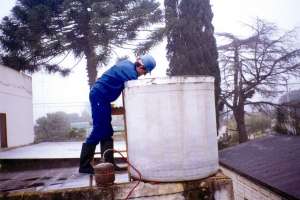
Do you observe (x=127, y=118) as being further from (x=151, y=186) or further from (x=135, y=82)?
(x=151, y=186)

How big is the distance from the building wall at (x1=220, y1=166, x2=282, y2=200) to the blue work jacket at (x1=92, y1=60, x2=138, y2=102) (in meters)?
6.37

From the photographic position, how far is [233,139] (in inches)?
960

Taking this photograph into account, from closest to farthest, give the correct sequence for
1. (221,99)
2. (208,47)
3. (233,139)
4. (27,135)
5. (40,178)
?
(40,178)
(27,135)
(208,47)
(221,99)
(233,139)

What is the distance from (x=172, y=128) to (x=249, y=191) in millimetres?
8421

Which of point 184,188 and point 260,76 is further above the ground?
point 260,76

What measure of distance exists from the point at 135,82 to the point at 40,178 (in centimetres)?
236

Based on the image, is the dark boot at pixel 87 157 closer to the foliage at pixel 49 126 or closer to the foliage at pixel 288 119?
the foliage at pixel 288 119

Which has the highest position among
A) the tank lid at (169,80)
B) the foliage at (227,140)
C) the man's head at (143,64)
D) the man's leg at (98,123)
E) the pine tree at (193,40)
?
the pine tree at (193,40)

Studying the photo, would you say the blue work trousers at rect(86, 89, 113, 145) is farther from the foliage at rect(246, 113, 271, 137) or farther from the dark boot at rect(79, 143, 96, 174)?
the foliage at rect(246, 113, 271, 137)

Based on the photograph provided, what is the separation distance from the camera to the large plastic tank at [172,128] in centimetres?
338

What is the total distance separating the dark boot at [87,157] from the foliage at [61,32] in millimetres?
12337

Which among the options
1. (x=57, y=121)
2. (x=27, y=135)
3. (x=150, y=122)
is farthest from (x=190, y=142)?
(x=57, y=121)

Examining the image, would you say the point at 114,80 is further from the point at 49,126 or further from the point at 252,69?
the point at 49,126

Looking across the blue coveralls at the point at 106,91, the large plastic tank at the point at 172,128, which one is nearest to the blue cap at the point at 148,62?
the blue coveralls at the point at 106,91
